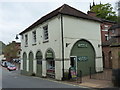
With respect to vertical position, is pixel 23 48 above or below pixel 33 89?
above

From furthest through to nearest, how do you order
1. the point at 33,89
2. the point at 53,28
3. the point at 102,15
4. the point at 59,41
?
the point at 102,15
the point at 53,28
the point at 59,41
the point at 33,89

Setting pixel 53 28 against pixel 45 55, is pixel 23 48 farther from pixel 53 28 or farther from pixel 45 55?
pixel 53 28

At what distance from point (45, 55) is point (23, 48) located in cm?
913

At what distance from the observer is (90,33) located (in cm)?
1675

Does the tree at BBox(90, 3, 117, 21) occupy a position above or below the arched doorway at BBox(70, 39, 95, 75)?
above

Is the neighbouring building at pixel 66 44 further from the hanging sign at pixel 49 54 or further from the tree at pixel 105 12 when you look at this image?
the tree at pixel 105 12

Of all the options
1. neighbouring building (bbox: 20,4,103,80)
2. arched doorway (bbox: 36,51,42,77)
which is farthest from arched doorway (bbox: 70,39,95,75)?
arched doorway (bbox: 36,51,42,77)

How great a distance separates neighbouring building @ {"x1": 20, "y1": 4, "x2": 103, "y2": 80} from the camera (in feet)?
46.8

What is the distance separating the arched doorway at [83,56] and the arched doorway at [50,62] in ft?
7.68

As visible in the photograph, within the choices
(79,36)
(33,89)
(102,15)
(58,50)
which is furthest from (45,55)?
(102,15)

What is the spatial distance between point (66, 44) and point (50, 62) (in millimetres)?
3785

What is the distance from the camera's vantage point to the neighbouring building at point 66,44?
46.8 feet

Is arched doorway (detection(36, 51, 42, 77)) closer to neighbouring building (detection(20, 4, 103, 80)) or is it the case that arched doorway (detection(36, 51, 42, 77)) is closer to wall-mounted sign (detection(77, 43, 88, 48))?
neighbouring building (detection(20, 4, 103, 80))

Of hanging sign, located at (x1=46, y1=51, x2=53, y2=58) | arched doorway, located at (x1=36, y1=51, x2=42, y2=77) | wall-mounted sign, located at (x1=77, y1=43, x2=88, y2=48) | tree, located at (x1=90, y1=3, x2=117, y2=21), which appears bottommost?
arched doorway, located at (x1=36, y1=51, x2=42, y2=77)
